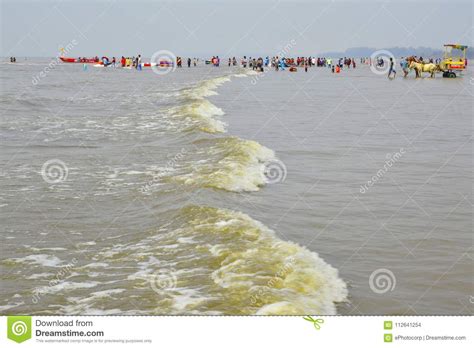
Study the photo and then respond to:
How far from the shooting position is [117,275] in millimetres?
7578

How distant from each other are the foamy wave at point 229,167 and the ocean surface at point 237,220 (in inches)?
2.6

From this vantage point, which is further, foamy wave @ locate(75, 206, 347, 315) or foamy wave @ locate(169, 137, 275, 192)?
foamy wave @ locate(169, 137, 275, 192)

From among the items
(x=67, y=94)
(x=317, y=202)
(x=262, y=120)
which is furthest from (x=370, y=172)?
(x=67, y=94)

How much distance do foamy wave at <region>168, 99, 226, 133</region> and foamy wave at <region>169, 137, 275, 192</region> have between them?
3.42 meters
